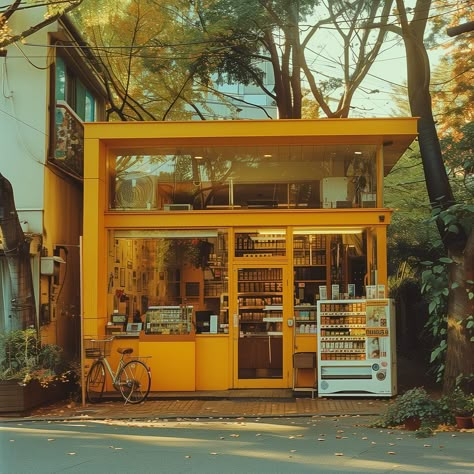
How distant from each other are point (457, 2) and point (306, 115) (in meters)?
7.72

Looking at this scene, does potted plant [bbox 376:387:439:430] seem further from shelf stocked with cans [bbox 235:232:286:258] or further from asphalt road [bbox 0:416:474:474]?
shelf stocked with cans [bbox 235:232:286:258]

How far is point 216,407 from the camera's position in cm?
1230

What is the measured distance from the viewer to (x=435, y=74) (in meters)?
21.4

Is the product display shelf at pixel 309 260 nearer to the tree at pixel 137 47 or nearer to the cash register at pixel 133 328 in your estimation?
the cash register at pixel 133 328

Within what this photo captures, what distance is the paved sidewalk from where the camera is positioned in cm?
1153

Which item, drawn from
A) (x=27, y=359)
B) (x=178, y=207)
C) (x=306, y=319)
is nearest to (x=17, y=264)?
(x=27, y=359)

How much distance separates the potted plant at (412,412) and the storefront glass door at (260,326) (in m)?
3.85

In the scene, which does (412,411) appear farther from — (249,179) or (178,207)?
(178,207)

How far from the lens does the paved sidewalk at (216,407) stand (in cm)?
1153

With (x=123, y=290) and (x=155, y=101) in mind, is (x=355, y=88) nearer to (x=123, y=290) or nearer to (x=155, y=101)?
(x=155, y=101)

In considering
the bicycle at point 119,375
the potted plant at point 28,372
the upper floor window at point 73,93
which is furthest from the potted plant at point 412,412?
the upper floor window at point 73,93

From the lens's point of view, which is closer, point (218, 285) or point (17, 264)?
point (17, 264)

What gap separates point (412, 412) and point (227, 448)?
278 cm

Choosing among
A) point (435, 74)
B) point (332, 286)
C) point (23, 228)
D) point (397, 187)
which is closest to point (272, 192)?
point (332, 286)
